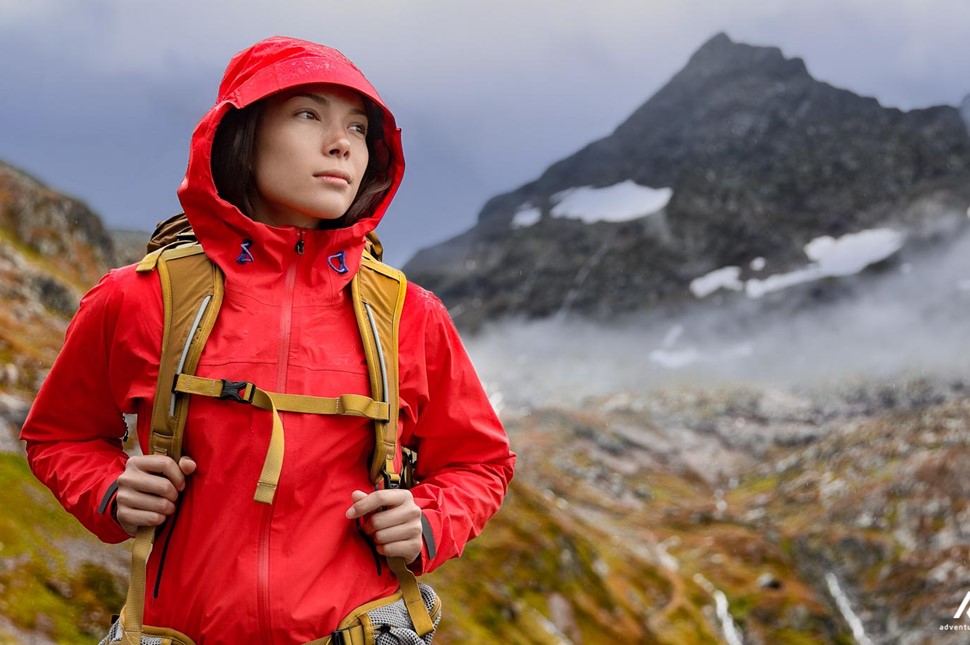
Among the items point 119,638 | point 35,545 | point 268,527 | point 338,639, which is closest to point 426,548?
point 338,639

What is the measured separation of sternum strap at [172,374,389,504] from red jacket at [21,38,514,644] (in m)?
0.07

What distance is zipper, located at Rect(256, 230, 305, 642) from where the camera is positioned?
4.02m

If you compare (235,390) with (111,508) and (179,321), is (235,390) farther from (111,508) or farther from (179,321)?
(111,508)

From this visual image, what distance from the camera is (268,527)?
13.6 feet

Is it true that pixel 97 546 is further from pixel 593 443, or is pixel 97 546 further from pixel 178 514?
pixel 593 443

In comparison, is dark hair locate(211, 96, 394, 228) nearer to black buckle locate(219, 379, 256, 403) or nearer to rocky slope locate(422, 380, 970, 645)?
black buckle locate(219, 379, 256, 403)

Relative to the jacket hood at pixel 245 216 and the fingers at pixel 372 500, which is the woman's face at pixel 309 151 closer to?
the jacket hood at pixel 245 216

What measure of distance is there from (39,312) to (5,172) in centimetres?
3161

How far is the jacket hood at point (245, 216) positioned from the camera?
4.51 metres

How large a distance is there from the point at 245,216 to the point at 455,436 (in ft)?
5.71

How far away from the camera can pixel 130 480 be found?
4.17m

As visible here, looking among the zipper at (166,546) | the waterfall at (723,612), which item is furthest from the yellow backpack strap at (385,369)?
the waterfall at (723,612)

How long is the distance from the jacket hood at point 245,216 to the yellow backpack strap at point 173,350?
0.51 feet

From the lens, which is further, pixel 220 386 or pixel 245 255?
pixel 245 255
